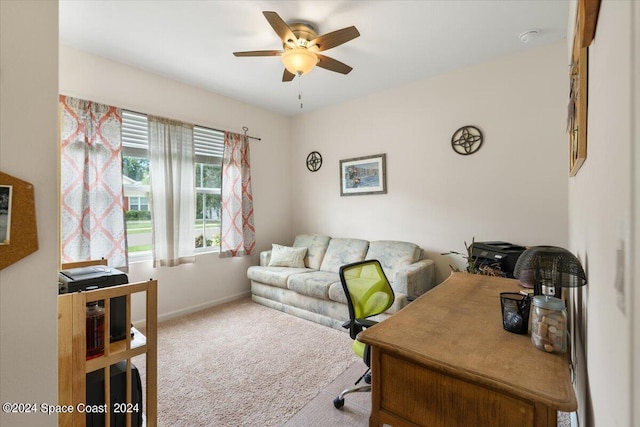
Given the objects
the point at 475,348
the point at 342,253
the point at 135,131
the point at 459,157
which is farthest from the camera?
the point at 342,253

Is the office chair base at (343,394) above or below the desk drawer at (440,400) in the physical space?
below

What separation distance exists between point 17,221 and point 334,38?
2.08 meters

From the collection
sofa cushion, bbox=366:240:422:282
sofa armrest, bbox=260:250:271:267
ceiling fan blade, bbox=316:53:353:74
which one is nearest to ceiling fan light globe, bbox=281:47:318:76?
ceiling fan blade, bbox=316:53:353:74

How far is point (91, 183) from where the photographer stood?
8.89 feet

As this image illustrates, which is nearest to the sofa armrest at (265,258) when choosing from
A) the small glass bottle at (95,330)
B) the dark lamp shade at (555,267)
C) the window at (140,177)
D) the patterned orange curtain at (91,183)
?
the window at (140,177)

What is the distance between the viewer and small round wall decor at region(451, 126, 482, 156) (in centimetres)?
306

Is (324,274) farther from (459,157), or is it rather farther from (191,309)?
(459,157)

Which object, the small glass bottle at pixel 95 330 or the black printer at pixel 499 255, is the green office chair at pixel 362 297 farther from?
the small glass bottle at pixel 95 330

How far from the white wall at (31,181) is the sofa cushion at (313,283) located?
226cm

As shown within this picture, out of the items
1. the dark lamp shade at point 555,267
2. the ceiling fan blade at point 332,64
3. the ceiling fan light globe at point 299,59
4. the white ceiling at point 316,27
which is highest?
the white ceiling at point 316,27

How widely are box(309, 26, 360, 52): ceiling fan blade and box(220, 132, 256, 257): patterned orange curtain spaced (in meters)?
2.04

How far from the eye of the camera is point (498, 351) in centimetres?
97

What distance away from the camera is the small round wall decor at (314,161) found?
4418 millimetres

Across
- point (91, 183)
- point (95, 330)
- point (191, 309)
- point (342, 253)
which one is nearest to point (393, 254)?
point (342, 253)
